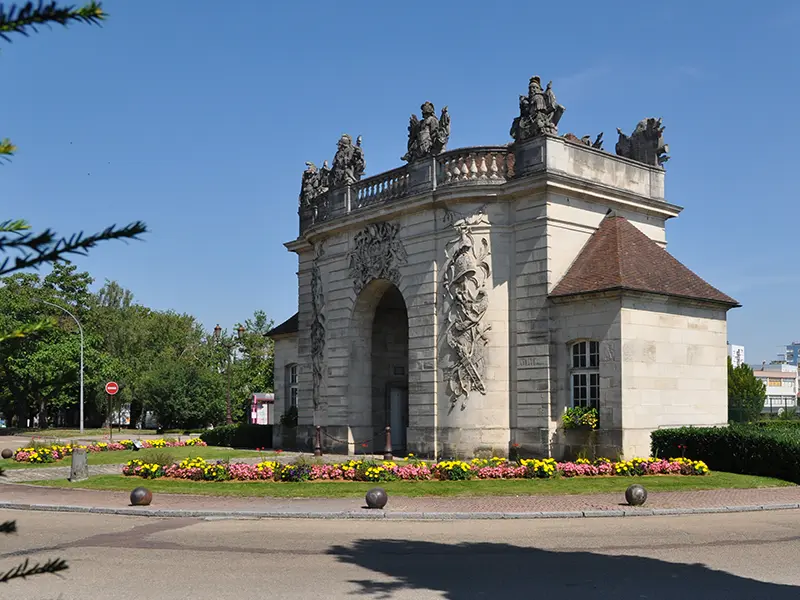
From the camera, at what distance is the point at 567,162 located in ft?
87.4

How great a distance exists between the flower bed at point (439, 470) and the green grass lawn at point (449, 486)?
1.23ft

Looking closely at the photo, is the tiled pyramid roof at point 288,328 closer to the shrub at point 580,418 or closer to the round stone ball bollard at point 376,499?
the shrub at point 580,418

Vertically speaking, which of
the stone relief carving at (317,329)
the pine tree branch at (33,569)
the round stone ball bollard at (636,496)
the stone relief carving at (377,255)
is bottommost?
the round stone ball bollard at (636,496)

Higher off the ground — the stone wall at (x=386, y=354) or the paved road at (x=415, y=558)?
the stone wall at (x=386, y=354)

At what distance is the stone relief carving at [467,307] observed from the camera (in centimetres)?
2666

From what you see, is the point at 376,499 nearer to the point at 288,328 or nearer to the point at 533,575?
the point at 533,575

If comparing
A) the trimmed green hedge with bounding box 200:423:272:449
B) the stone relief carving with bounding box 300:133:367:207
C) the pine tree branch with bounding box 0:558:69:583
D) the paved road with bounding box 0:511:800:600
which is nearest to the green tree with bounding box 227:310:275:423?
the trimmed green hedge with bounding box 200:423:272:449

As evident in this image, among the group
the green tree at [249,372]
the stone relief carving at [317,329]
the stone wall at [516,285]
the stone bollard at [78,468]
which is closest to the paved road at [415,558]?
the stone bollard at [78,468]

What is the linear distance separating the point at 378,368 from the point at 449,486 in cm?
1309

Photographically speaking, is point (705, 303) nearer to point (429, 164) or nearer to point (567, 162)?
point (567, 162)

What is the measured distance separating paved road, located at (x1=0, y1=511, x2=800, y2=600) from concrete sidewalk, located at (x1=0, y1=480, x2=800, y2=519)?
2.04 feet

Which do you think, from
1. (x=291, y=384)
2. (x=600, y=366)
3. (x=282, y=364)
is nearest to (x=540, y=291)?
(x=600, y=366)

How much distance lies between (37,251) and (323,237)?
30.7m

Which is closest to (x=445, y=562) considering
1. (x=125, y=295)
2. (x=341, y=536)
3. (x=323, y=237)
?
(x=341, y=536)
